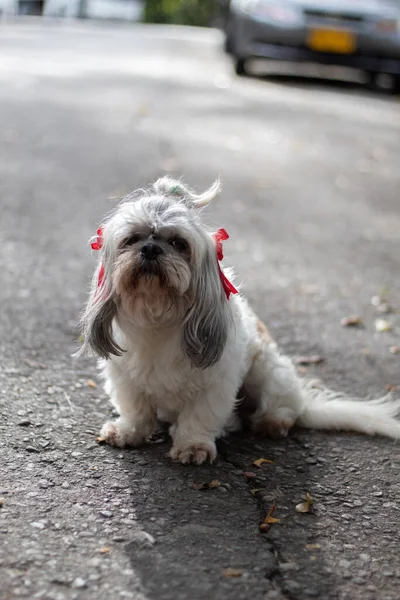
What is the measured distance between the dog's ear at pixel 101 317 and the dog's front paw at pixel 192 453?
53cm

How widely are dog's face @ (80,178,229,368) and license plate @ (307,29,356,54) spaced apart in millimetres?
11581

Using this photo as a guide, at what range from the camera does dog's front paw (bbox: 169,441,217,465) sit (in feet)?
13.1

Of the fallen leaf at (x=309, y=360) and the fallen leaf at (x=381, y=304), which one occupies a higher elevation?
the fallen leaf at (x=309, y=360)

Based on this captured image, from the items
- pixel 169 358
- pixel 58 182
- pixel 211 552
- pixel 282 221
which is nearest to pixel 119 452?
pixel 169 358

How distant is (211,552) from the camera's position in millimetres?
3320

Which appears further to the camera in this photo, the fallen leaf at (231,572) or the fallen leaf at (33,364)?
the fallen leaf at (33,364)

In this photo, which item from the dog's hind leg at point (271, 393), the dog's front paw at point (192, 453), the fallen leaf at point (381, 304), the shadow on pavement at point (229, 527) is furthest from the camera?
the fallen leaf at point (381, 304)

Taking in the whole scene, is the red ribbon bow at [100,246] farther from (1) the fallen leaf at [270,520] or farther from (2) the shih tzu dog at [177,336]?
(1) the fallen leaf at [270,520]

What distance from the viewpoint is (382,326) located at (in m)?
6.10

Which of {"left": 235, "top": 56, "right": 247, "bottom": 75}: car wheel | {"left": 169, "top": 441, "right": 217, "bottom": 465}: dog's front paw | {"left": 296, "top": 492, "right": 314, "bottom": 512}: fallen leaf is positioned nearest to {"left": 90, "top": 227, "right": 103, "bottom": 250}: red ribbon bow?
{"left": 169, "top": 441, "right": 217, "bottom": 465}: dog's front paw

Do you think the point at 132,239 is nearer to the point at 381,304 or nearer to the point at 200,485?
the point at 200,485

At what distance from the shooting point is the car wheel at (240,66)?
16.0 meters

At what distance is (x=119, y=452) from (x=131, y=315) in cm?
71

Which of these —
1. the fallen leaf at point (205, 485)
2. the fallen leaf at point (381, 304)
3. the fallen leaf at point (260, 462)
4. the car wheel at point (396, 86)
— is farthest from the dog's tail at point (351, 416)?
Answer: the car wheel at point (396, 86)
